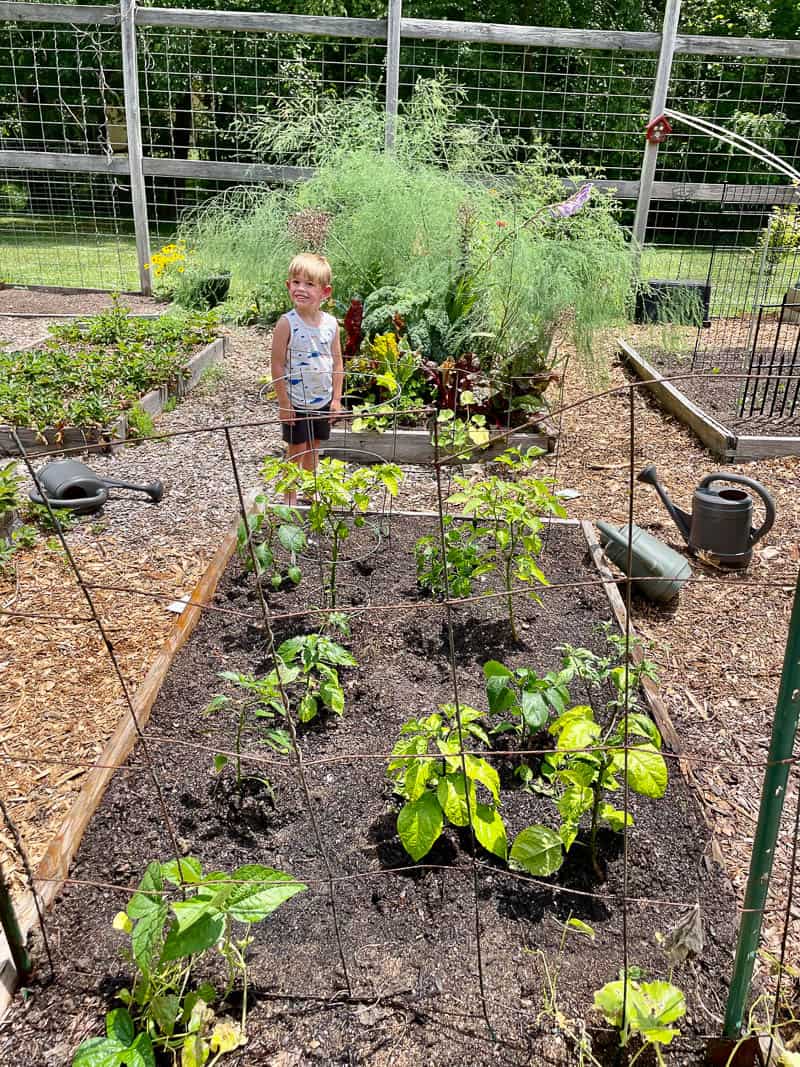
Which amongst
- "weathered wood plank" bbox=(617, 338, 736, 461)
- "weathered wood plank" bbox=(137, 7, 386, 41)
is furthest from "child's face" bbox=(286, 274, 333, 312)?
"weathered wood plank" bbox=(137, 7, 386, 41)

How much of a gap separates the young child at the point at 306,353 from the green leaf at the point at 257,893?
7.11 ft

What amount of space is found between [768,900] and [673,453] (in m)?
3.26

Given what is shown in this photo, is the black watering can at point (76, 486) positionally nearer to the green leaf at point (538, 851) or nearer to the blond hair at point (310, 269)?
the blond hair at point (310, 269)

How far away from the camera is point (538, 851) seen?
1813 mm

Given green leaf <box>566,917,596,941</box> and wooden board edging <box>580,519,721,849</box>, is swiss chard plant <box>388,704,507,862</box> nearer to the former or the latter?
green leaf <box>566,917,596,941</box>

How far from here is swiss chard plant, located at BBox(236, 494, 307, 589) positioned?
259 centimetres

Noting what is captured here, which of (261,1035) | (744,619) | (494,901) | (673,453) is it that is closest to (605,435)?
(673,453)

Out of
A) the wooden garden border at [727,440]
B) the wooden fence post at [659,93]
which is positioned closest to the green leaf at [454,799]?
the wooden garden border at [727,440]

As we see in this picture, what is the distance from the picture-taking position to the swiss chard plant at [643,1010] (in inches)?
56.1

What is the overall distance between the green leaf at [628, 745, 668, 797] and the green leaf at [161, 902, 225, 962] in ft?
2.85

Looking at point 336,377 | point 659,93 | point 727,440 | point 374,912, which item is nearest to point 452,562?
point 374,912

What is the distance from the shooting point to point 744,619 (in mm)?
3195

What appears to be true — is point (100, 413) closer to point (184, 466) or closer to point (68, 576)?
point (184, 466)

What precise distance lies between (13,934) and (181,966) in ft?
1.06
